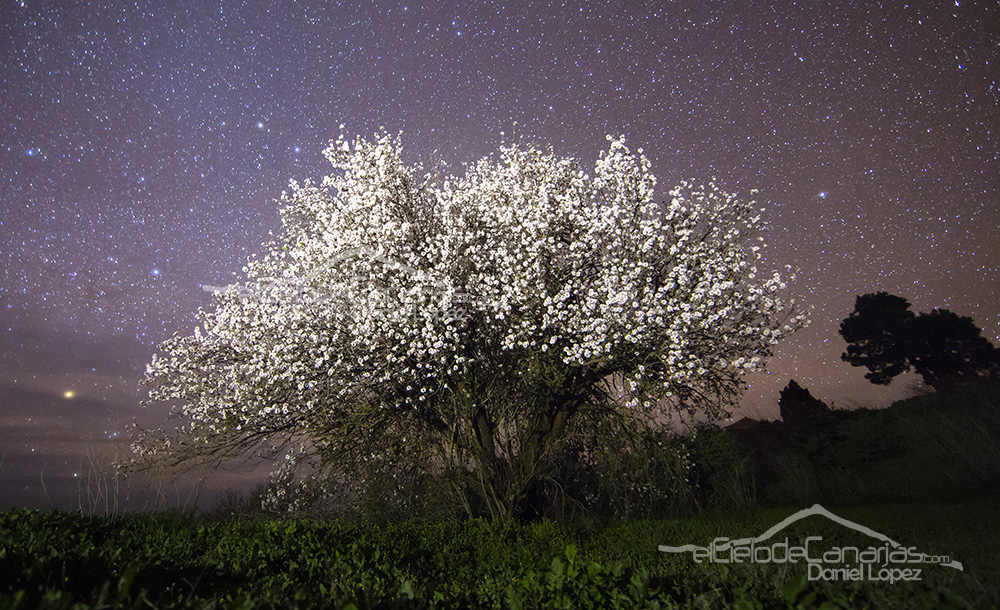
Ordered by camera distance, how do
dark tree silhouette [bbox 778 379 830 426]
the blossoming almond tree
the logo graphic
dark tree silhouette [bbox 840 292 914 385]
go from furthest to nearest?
dark tree silhouette [bbox 840 292 914 385]
dark tree silhouette [bbox 778 379 830 426]
the blossoming almond tree
the logo graphic

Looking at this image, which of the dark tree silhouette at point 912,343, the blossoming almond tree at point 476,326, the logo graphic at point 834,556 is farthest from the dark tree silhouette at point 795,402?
the logo graphic at point 834,556

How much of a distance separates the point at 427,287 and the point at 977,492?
480 inches

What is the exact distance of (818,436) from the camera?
1956 centimetres

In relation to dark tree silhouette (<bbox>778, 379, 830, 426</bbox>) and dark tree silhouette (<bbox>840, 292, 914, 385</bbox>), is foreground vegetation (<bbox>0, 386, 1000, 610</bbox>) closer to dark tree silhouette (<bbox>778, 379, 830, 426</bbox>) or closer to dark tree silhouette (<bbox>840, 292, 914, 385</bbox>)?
dark tree silhouette (<bbox>778, 379, 830, 426</bbox>)

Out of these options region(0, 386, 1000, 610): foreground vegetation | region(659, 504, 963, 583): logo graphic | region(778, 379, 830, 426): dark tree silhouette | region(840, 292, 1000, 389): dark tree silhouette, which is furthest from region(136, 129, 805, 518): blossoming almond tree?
region(840, 292, 1000, 389): dark tree silhouette

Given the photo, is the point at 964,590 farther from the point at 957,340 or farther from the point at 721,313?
the point at 957,340

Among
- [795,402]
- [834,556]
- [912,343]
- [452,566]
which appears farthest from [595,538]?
[912,343]

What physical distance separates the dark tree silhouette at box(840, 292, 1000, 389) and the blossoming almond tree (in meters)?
23.6

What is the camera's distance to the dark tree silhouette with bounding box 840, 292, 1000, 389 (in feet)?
96.5

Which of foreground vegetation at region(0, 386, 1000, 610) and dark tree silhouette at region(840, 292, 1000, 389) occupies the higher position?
dark tree silhouette at region(840, 292, 1000, 389)

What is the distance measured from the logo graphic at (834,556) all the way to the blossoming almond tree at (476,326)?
4098 millimetres

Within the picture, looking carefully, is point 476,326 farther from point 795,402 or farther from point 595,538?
point 795,402

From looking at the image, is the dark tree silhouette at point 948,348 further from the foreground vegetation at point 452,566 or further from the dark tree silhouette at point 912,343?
the foreground vegetation at point 452,566

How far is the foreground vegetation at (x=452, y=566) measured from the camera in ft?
14.8
